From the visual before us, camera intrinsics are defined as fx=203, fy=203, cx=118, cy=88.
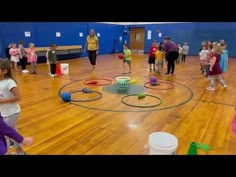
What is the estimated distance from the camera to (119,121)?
138 inches

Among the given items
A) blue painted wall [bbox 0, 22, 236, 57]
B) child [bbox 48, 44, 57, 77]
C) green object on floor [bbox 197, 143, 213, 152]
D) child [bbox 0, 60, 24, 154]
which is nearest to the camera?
child [bbox 0, 60, 24, 154]

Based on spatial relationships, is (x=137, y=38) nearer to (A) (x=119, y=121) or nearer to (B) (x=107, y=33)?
(B) (x=107, y=33)

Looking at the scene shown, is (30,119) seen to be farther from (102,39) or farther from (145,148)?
(102,39)

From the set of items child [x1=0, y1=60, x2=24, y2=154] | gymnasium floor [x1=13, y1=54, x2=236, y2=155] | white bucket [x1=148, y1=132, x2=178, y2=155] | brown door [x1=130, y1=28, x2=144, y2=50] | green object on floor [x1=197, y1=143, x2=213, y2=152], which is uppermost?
brown door [x1=130, y1=28, x2=144, y2=50]

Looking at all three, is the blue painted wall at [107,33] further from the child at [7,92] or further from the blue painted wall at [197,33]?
the child at [7,92]

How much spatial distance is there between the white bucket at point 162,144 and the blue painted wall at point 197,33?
13.0m

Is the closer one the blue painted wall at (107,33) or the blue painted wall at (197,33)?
the blue painted wall at (107,33)

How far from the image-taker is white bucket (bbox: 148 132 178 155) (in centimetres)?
215

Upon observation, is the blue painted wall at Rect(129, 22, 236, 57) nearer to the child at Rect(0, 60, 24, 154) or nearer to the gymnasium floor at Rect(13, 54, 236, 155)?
the gymnasium floor at Rect(13, 54, 236, 155)

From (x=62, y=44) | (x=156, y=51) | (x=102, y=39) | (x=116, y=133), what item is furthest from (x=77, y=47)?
(x=116, y=133)

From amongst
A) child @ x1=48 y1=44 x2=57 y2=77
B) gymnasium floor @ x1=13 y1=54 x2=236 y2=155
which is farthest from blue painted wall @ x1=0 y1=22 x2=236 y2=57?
gymnasium floor @ x1=13 y1=54 x2=236 y2=155

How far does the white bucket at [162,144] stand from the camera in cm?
215

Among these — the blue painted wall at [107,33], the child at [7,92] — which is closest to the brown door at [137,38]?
the blue painted wall at [107,33]
